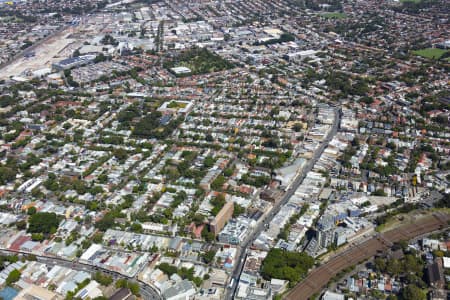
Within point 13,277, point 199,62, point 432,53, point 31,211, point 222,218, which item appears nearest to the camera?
point 13,277

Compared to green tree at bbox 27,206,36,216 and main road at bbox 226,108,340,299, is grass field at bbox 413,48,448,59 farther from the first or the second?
green tree at bbox 27,206,36,216

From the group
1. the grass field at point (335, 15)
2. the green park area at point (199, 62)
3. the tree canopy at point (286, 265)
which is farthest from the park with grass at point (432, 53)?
the tree canopy at point (286, 265)

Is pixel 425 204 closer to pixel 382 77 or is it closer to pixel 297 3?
pixel 382 77

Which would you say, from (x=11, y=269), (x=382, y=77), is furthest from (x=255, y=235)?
(x=382, y=77)

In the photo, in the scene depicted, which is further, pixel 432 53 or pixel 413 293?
pixel 432 53

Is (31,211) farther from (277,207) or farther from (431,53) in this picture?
(431,53)

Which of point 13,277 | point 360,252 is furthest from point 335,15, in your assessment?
point 13,277
